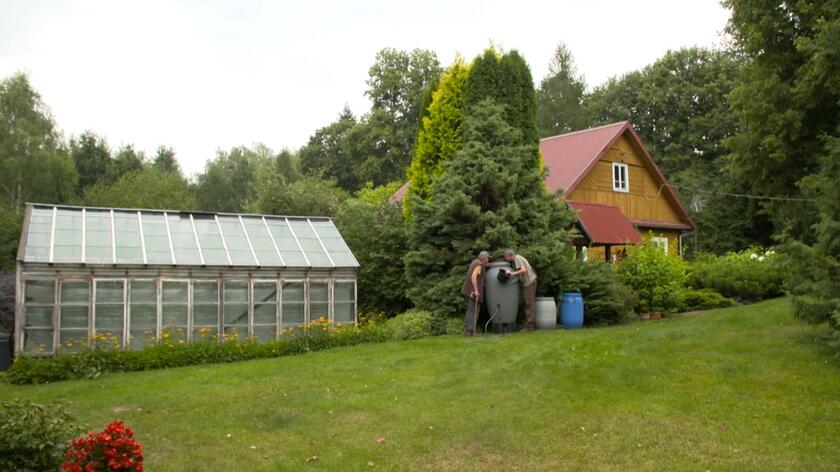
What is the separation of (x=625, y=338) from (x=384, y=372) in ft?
14.7

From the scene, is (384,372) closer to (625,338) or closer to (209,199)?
(625,338)

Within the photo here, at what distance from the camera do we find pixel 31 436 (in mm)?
6078

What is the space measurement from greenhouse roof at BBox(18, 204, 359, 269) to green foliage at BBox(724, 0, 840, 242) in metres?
12.8

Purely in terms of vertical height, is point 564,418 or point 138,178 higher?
point 138,178

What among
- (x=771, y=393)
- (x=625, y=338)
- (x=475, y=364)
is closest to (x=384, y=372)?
(x=475, y=364)

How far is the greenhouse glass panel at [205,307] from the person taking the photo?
15.6 m

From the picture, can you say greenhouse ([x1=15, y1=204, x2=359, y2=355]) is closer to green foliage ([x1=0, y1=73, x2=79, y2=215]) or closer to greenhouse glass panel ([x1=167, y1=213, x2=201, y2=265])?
greenhouse glass panel ([x1=167, y1=213, x2=201, y2=265])

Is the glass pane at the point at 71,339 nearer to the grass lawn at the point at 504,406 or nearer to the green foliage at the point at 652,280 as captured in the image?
the grass lawn at the point at 504,406

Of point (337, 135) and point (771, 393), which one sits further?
point (337, 135)

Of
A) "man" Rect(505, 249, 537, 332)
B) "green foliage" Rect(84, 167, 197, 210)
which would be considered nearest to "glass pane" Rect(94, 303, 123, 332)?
"man" Rect(505, 249, 537, 332)

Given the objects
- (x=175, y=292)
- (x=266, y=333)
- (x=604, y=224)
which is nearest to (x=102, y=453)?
(x=175, y=292)

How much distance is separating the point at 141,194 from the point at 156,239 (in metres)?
27.0

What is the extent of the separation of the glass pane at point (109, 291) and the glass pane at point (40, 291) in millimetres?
818

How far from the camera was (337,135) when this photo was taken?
2103 inches
